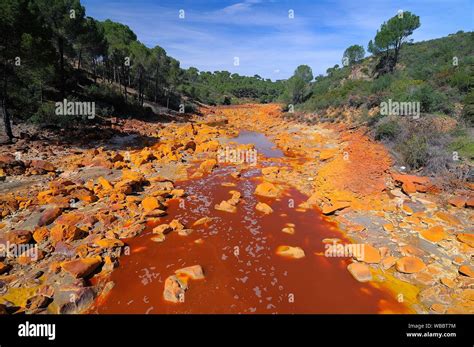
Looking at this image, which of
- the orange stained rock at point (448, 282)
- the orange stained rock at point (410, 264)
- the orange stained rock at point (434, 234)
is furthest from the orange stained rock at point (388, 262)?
the orange stained rock at point (434, 234)

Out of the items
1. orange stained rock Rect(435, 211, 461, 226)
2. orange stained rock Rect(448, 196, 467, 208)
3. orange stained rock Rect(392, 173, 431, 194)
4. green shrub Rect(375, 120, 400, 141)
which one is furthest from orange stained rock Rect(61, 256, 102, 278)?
green shrub Rect(375, 120, 400, 141)

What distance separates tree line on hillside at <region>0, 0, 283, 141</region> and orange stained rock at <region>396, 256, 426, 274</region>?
1899 centimetres

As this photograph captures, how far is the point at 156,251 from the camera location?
Result: 25.4ft

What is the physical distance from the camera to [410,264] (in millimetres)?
6781

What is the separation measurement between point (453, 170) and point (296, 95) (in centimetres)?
3483

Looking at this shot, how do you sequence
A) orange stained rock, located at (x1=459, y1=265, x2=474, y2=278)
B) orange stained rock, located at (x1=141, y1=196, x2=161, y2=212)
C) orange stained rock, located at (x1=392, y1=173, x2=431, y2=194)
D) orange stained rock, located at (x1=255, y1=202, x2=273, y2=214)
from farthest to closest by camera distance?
A: orange stained rock, located at (x1=392, y1=173, x2=431, y2=194) → orange stained rock, located at (x1=255, y1=202, x2=273, y2=214) → orange stained rock, located at (x1=141, y1=196, x2=161, y2=212) → orange stained rock, located at (x1=459, y1=265, x2=474, y2=278)

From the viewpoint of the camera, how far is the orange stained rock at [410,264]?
6664 mm

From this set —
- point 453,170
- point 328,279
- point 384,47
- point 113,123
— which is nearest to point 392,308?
point 328,279

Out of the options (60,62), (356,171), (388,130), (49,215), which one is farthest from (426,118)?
(60,62)

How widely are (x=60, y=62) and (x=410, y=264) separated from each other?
93.8 feet

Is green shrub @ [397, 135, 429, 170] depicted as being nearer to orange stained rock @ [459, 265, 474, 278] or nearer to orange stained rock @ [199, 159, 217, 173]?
orange stained rock @ [459, 265, 474, 278]

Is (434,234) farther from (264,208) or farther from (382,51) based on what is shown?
(382,51)

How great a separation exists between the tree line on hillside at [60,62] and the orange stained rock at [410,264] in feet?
62.3

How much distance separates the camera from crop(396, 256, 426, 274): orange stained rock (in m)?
6.66
